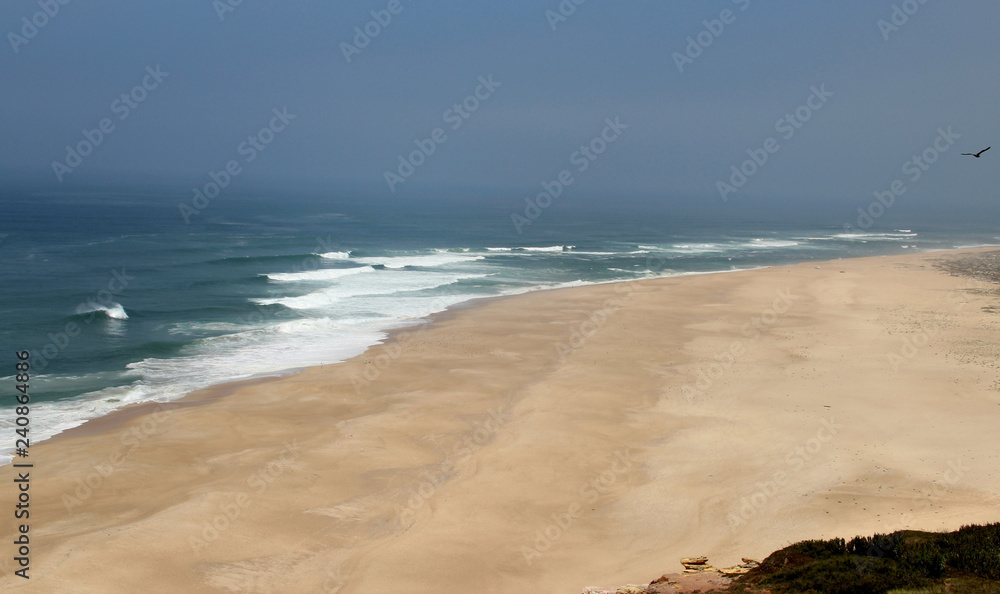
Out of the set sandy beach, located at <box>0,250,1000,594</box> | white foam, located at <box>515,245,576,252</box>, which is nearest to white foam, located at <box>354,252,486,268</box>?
white foam, located at <box>515,245,576,252</box>

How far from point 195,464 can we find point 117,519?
282 centimetres

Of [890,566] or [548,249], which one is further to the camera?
[548,249]

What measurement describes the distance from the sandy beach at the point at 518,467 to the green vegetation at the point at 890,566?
2200mm

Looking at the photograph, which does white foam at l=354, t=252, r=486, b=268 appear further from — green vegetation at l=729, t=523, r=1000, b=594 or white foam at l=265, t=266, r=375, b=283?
green vegetation at l=729, t=523, r=1000, b=594

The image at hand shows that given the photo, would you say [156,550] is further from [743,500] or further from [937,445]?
[937,445]

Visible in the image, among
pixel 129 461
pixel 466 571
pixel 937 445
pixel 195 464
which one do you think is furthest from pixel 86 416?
pixel 937 445

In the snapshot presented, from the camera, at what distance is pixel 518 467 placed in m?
15.3

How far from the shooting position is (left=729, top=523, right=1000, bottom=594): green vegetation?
7.77 metres

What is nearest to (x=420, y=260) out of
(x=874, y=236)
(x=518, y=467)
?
(x=518, y=467)

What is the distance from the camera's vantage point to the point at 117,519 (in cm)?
1281

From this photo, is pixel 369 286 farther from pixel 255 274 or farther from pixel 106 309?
pixel 106 309

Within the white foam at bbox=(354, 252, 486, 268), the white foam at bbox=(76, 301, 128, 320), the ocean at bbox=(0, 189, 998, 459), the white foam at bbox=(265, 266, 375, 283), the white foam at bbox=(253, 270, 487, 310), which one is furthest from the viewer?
the white foam at bbox=(354, 252, 486, 268)

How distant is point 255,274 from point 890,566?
4278 centimetres

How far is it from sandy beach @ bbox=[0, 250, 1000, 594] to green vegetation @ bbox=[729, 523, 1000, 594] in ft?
7.22
